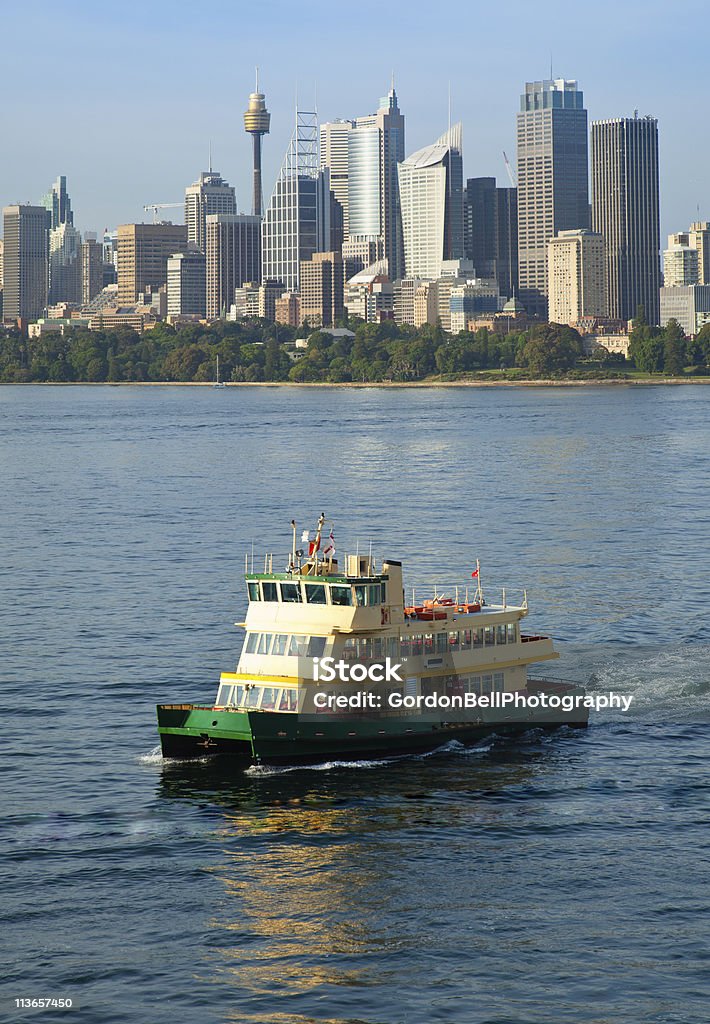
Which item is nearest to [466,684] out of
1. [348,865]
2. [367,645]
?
[367,645]

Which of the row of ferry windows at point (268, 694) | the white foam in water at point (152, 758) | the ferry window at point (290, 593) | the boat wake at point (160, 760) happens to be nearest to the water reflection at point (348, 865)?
the boat wake at point (160, 760)

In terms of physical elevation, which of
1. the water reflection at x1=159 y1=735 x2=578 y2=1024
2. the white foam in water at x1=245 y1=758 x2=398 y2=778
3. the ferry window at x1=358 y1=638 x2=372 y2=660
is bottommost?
the water reflection at x1=159 y1=735 x2=578 y2=1024

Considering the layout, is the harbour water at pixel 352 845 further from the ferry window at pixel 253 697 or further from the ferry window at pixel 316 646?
the ferry window at pixel 316 646

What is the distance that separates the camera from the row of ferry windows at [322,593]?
5494 cm

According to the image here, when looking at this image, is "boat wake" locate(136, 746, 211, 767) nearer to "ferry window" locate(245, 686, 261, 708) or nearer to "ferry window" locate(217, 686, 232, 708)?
"ferry window" locate(217, 686, 232, 708)

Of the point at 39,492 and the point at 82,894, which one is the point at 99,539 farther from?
the point at 82,894

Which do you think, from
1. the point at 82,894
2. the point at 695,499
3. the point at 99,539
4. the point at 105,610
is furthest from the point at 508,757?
the point at 695,499

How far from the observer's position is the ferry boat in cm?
5350

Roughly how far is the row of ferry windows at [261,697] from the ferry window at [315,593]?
3313 mm

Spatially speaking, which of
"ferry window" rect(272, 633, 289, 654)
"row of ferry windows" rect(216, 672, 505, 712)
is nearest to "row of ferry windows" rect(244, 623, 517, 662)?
"ferry window" rect(272, 633, 289, 654)

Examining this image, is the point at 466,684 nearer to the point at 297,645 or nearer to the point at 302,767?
the point at 297,645

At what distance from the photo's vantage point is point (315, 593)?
182 ft

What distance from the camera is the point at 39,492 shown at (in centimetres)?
15162

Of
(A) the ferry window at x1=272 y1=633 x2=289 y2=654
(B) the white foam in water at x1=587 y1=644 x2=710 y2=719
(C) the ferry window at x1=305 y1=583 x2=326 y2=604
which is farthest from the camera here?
(B) the white foam in water at x1=587 y1=644 x2=710 y2=719
